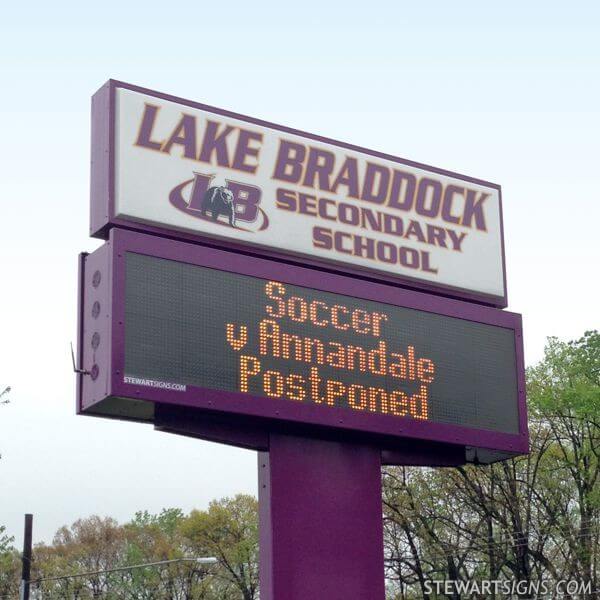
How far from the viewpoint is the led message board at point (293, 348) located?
14.7m

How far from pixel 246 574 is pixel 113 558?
1546cm

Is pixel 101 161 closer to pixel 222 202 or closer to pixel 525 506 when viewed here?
pixel 222 202

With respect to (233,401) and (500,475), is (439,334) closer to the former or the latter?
(233,401)

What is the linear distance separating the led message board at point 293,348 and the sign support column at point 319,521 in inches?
38.6

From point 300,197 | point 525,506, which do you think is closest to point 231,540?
point 525,506

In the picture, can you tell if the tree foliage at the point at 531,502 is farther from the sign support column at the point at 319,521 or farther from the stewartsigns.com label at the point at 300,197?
the sign support column at the point at 319,521

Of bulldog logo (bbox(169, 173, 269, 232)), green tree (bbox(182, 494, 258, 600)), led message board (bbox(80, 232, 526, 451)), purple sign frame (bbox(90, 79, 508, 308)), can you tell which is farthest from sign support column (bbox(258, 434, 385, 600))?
green tree (bbox(182, 494, 258, 600))

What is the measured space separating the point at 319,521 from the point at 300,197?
4457mm

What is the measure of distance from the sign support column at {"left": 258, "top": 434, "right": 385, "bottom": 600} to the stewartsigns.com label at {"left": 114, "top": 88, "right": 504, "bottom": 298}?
2789 millimetres

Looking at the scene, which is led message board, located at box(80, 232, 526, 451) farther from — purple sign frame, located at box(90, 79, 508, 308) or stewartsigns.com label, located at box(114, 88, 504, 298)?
stewartsigns.com label, located at box(114, 88, 504, 298)

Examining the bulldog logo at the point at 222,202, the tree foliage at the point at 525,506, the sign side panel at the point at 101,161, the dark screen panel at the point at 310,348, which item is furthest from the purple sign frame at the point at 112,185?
the tree foliage at the point at 525,506

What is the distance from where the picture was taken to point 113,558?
71.6m

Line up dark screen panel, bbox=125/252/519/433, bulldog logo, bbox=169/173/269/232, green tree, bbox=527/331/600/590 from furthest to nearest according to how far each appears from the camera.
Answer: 1. green tree, bbox=527/331/600/590
2. bulldog logo, bbox=169/173/269/232
3. dark screen panel, bbox=125/252/519/433

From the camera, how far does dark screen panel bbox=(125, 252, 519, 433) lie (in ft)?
48.7
